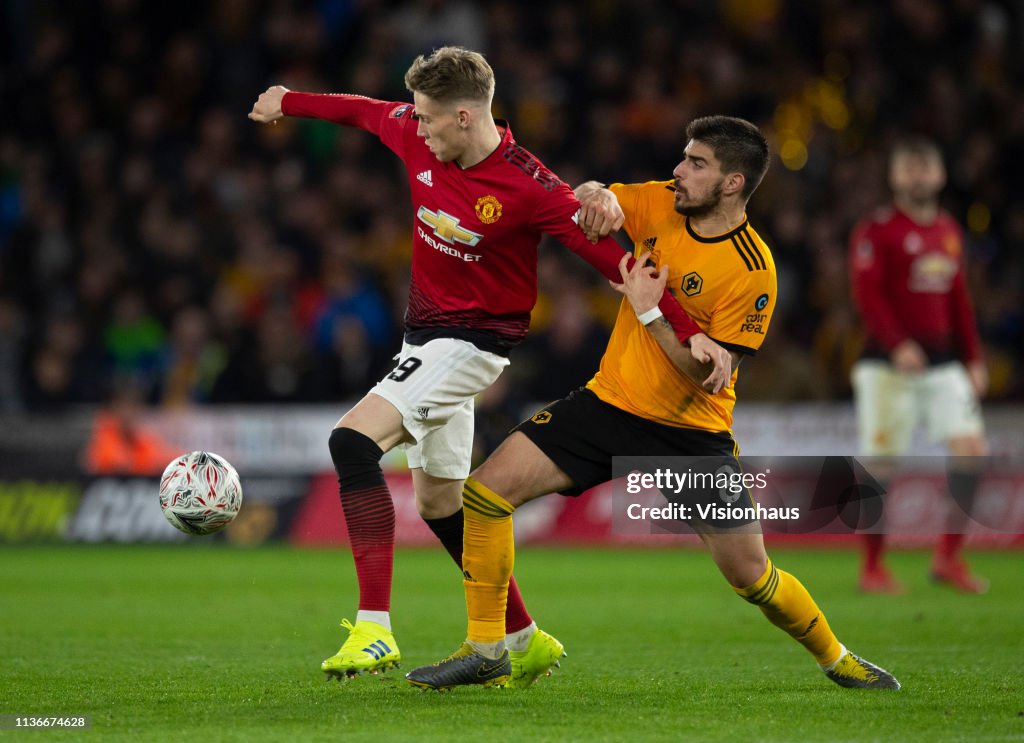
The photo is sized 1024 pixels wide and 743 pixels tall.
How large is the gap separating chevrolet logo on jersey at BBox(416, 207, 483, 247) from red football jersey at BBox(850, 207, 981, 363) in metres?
4.83

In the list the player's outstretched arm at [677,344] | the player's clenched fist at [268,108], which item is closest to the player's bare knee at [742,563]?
the player's outstretched arm at [677,344]

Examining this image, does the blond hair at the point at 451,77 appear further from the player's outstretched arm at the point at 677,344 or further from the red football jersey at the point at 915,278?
the red football jersey at the point at 915,278

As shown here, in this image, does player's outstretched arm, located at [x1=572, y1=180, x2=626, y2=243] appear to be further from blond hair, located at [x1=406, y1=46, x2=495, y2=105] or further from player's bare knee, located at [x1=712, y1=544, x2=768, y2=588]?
player's bare knee, located at [x1=712, y1=544, x2=768, y2=588]

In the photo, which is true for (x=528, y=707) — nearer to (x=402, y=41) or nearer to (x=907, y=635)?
(x=907, y=635)

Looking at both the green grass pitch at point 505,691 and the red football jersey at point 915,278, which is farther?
the red football jersey at point 915,278

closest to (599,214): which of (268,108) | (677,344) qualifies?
(677,344)

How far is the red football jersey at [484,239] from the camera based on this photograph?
5.62 m

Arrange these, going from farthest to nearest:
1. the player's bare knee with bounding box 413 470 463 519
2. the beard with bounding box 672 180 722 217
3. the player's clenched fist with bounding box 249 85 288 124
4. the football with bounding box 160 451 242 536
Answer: the player's clenched fist with bounding box 249 85 288 124, the player's bare knee with bounding box 413 470 463 519, the football with bounding box 160 451 242 536, the beard with bounding box 672 180 722 217

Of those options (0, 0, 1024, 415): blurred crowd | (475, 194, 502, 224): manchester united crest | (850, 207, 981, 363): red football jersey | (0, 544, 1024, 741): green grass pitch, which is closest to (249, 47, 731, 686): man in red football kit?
(475, 194, 502, 224): manchester united crest

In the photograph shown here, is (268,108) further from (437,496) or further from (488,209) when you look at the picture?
(437,496)

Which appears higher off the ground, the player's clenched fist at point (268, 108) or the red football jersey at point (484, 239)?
the player's clenched fist at point (268, 108)

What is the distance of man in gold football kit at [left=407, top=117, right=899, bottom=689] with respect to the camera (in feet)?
18.0

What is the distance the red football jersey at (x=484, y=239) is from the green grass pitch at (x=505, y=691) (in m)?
1.46

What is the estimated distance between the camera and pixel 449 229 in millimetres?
5680
